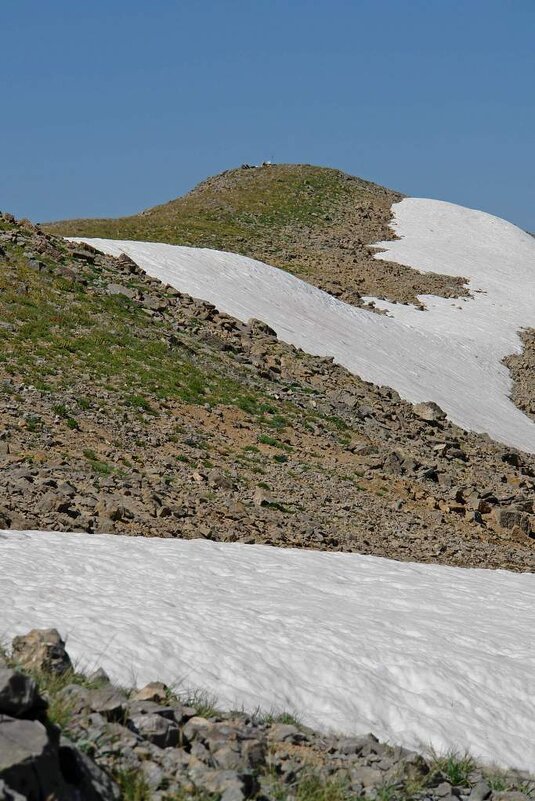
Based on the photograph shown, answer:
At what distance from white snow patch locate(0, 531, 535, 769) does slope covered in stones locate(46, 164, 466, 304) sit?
3400 cm

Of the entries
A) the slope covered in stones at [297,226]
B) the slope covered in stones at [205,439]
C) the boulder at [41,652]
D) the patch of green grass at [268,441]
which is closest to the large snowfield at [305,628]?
the boulder at [41,652]

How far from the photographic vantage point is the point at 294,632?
13078 millimetres

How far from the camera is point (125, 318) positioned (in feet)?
97.3

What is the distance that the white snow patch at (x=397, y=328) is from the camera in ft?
124

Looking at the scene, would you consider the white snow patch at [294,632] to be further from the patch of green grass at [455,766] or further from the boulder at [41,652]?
the boulder at [41,652]

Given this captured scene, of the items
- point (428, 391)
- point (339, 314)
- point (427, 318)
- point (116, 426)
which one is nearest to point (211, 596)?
point (116, 426)

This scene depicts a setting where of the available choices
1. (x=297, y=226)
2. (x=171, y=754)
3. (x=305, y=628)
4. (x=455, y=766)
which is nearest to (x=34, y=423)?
(x=305, y=628)

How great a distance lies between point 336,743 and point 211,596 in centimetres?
478

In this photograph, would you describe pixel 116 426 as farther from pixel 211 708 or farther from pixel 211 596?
pixel 211 708

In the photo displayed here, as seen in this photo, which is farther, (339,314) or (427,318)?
(427,318)

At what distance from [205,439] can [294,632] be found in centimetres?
1134

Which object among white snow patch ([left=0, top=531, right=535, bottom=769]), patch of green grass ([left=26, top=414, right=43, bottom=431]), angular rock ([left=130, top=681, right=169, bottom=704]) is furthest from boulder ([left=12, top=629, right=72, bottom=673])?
patch of green grass ([left=26, top=414, right=43, bottom=431])

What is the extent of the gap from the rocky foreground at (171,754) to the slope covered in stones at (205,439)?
828cm

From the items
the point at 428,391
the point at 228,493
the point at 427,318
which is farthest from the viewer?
the point at 427,318
